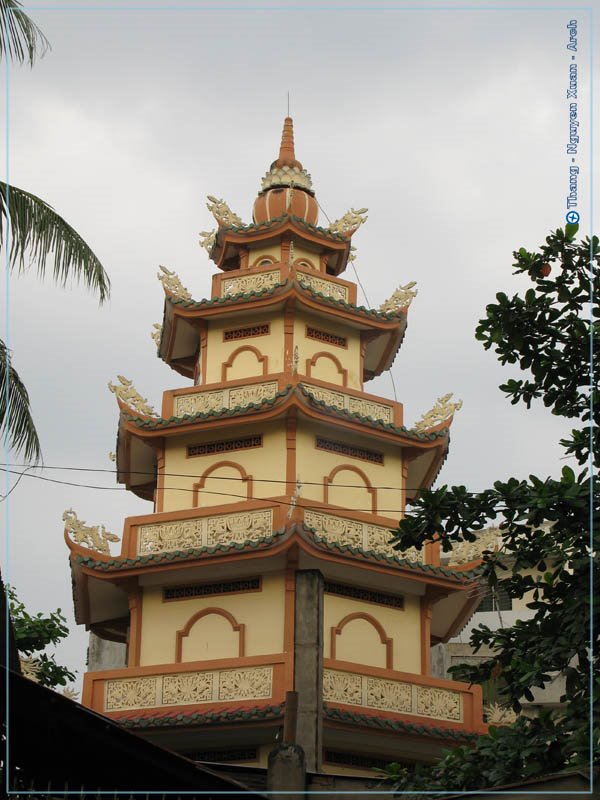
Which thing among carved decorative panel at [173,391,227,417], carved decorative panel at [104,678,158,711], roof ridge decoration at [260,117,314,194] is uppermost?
roof ridge decoration at [260,117,314,194]

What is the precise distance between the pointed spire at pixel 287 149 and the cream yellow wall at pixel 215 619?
11037 millimetres

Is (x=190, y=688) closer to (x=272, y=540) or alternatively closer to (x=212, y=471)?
(x=272, y=540)

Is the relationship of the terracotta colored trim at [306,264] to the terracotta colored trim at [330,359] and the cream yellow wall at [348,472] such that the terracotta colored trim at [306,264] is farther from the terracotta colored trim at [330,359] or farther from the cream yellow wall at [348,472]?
the cream yellow wall at [348,472]

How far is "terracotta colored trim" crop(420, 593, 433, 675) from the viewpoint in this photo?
87.6 feet

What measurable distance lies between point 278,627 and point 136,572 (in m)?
2.98

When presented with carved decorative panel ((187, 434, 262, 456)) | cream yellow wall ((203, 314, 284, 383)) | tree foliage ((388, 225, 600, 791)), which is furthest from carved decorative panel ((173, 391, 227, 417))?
tree foliage ((388, 225, 600, 791))

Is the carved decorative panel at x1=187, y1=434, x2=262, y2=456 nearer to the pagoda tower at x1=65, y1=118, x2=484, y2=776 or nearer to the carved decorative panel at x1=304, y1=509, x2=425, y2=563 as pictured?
the pagoda tower at x1=65, y1=118, x2=484, y2=776

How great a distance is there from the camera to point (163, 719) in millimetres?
24000

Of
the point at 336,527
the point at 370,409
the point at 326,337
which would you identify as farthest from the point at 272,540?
the point at 326,337

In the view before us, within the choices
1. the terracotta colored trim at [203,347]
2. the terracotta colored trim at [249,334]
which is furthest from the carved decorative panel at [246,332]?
the terracotta colored trim at [203,347]

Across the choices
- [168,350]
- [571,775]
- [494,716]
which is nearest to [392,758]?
[494,716]

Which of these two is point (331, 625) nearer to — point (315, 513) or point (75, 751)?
point (315, 513)

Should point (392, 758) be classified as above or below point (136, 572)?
below

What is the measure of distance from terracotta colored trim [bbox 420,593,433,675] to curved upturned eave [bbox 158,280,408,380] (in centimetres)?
626
